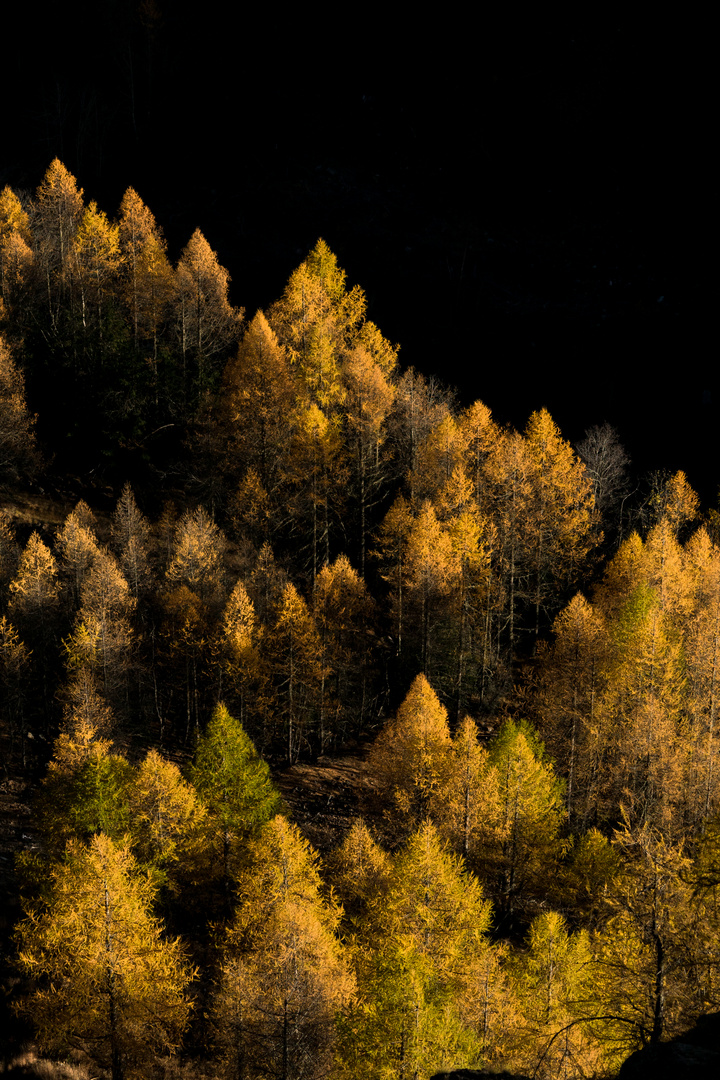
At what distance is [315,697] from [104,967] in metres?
20.2

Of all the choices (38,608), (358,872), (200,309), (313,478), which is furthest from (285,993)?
(200,309)

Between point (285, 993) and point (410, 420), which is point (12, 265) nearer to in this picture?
point (410, 420)

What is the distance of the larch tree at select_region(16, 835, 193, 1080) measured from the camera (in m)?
23.2

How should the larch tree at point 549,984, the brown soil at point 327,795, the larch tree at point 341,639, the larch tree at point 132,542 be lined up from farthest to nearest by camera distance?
the larch tree at point 341,639
the larch tree at point 132,542
the brown soil at point 327,795
the larch tree at point 549,984

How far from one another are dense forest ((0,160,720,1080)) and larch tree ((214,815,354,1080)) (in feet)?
0.36

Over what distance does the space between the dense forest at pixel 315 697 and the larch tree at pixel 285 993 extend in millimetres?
111

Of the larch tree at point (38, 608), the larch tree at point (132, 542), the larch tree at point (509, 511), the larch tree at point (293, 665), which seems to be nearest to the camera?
the larch tree at point (38, 608)

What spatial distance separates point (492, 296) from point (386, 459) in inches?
1668

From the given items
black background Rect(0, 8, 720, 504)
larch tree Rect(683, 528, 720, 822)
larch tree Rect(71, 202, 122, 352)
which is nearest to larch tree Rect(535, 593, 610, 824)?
larch tree Rect(683, 528, 720, 822)

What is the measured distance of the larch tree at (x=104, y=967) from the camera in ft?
76.1

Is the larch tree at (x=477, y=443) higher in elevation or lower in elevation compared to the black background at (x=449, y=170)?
lower

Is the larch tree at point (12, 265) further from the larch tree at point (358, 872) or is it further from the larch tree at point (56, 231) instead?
the larch tree at point (358, 872)

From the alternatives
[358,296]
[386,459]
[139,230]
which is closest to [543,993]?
[386,459]

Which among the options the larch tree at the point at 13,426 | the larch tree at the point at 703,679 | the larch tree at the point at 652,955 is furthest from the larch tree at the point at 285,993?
the larch tree at the point at 13,426
